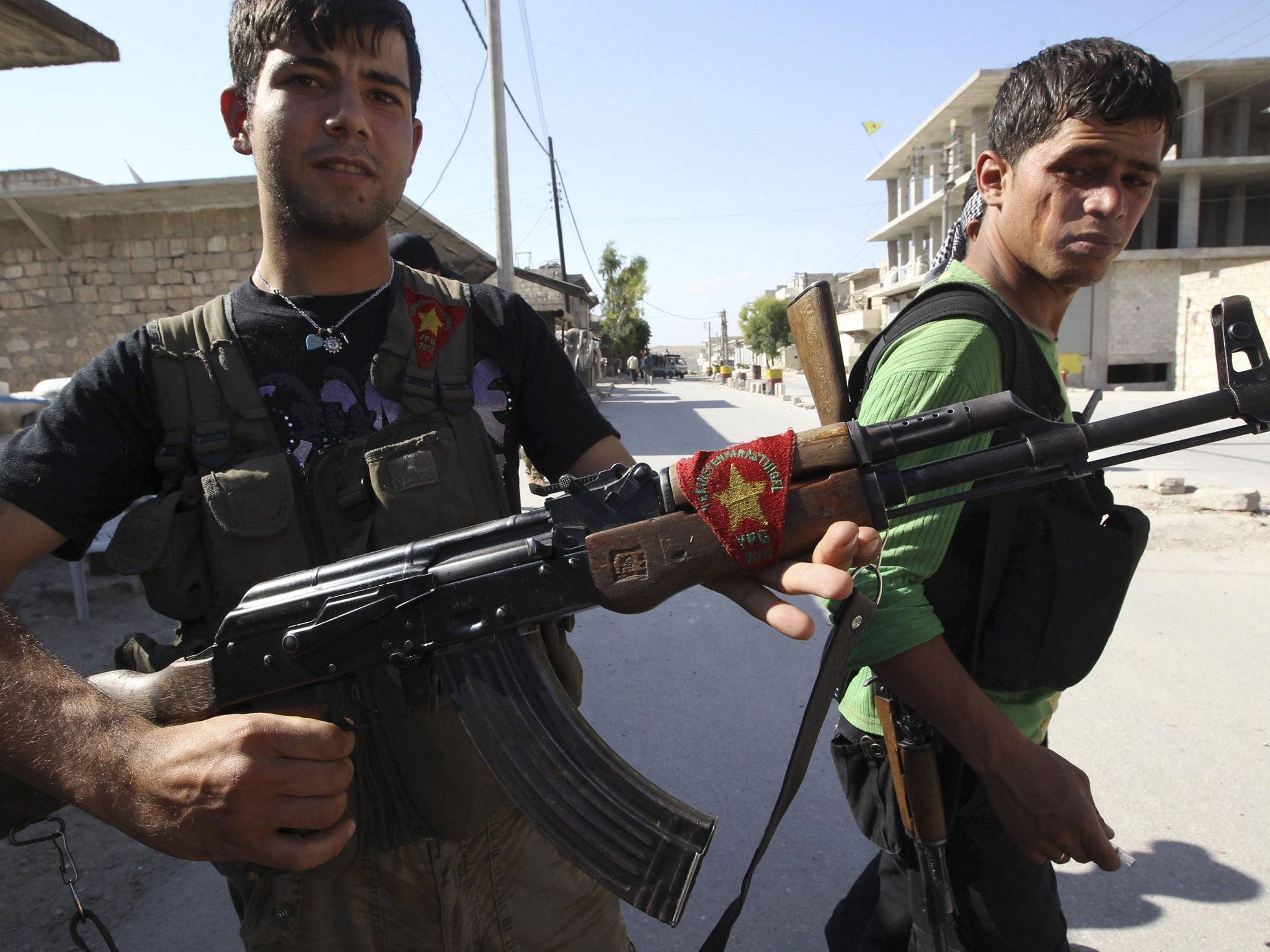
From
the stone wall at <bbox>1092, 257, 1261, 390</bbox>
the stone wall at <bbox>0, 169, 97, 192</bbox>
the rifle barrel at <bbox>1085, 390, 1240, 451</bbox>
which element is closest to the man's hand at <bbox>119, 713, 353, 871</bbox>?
the rifle barrel at <bbox>1085, 390, 1240, 451</bbox>

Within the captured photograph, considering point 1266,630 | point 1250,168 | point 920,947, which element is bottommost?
point 1266,630

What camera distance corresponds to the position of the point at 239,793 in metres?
1.13

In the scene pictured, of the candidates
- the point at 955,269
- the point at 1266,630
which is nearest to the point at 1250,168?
the point at 1266,630

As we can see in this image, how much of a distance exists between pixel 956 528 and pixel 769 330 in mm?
60618

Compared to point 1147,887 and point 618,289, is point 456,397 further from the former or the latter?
point 618,289

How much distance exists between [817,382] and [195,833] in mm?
1329

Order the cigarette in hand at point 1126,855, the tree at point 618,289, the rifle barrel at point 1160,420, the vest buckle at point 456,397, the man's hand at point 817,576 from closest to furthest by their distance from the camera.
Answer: the man's hand at point 817,576 < the rifle barrel at point 1160,420 < the vest buckle at point 456,397 < the cigarette in hand at point 1126,855 < the tree at point 618,289

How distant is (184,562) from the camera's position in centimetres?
138

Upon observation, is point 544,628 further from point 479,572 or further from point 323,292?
point 323,292

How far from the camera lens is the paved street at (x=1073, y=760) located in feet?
7.70

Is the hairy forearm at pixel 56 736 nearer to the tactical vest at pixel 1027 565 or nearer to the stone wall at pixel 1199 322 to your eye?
the tactical vest at pixel 1027 565

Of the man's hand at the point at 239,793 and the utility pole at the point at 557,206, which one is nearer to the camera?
the man's hand at the point at 239,793

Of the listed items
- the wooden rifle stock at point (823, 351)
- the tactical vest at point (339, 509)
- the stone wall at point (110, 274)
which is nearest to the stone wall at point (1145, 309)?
the stone wall at point (110, 274)

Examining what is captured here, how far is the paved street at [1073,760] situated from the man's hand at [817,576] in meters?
1.61
